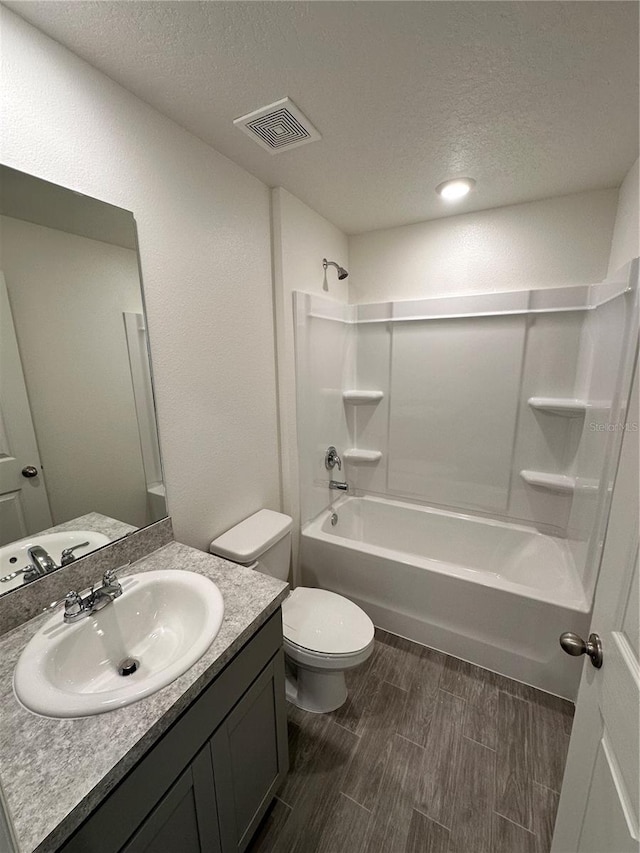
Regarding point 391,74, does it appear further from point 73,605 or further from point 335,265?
point 73,605

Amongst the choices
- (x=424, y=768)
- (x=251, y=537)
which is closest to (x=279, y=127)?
(x=251, y=537)

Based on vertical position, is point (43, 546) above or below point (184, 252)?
below

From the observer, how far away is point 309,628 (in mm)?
1608

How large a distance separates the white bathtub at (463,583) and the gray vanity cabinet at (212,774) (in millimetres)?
967

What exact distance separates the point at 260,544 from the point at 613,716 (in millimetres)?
1279

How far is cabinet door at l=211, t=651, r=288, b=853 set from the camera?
3.13ft

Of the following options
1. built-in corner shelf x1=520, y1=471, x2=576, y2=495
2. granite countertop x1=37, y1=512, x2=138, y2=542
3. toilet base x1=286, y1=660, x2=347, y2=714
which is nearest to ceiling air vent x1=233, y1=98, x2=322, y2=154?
granite countertop x1=37, y1=512, x2=138, y2=542

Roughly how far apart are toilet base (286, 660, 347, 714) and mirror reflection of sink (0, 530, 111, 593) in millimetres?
1106

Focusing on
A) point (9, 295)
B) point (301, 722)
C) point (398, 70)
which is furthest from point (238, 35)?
point (301, 722)

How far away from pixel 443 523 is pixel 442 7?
7.98 feet

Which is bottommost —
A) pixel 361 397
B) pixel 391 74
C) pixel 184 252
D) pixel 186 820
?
pixel 186 820

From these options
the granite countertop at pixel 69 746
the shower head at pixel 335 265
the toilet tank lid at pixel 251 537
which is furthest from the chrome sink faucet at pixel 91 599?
the shower head at pixel 335 265

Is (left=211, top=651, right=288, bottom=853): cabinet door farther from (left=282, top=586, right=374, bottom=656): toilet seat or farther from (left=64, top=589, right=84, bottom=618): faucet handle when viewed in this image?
(left=64, top=589, right=84, bottom=618): faucet handle

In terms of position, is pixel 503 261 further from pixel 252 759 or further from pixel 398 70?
pixel 252 759
